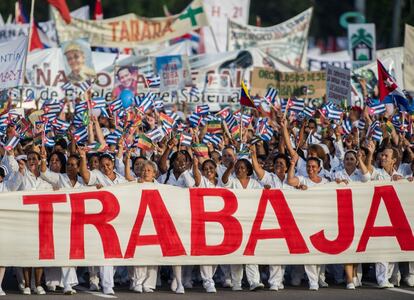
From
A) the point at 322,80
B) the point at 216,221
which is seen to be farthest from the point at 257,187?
the point at 322,80

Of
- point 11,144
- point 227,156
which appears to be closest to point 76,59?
point 227,156

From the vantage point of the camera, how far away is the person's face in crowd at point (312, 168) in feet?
50.9

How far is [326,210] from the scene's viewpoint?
15.4 metres

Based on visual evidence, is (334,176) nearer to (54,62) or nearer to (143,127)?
(143,127)

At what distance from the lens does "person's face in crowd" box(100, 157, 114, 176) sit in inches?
603

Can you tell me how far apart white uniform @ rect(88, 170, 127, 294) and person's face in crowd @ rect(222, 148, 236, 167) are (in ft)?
4.66

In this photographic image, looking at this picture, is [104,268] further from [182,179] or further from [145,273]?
[182,179]

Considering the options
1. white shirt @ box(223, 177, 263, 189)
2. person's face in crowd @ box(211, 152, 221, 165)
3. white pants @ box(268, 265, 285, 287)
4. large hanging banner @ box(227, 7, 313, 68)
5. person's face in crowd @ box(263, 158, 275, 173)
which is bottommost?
white pants @ box(268, 265, 285, 287)

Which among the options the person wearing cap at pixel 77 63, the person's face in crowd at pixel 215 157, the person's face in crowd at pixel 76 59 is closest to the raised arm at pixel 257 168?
the person's face in crowd at pixel 215 157

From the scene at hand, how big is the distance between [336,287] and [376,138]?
8.97ft

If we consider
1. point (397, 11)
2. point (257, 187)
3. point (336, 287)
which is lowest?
point (336, 287)

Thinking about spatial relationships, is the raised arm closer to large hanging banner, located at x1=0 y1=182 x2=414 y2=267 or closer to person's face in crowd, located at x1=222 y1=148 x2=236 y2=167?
large hanging banner, located at x1=0 y1=182 x2=414 y2=267

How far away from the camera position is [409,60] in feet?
78.9

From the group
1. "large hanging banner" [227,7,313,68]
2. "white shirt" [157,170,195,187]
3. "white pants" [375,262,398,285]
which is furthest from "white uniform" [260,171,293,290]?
"large hanging banner" [227,7,313,68]
